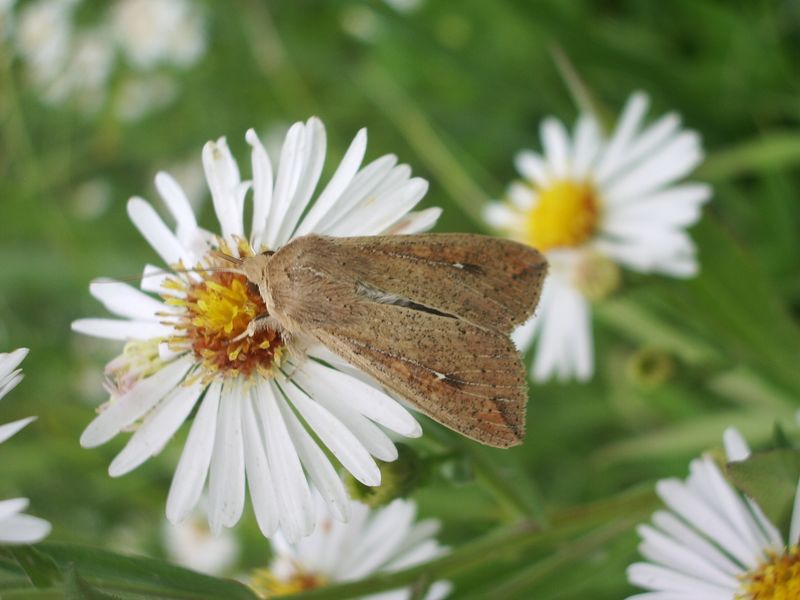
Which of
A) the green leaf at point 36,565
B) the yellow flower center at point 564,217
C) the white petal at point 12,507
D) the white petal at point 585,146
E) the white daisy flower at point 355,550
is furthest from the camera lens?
the white petal at point 585,146

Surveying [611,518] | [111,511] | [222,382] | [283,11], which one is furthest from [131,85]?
[611,518]

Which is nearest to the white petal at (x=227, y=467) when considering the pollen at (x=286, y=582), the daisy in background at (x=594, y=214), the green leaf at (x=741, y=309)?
the pollen at (x=286, y=582)

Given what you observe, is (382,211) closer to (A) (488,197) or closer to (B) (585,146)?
A: (B) (585,146)

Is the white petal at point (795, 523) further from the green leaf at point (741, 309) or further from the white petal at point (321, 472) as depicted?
the green leaf at point (741, 309)

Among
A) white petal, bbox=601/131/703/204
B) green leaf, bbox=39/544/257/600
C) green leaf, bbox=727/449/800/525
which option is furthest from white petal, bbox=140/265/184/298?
white petal, bbox=601/131/703/204

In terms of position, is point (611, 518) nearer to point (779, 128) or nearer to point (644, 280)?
point (644, 280)

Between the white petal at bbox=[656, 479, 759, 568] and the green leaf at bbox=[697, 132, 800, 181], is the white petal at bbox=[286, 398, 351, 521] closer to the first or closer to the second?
the white petal at bbox=[656, 479, 759, 568]

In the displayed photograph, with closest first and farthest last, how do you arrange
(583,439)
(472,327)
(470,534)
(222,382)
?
(472,327)
(222,382)
(470,534)
(583,439)
